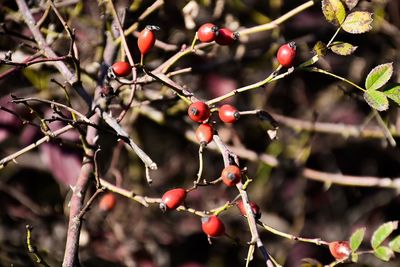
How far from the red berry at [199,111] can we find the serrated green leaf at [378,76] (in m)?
0.28

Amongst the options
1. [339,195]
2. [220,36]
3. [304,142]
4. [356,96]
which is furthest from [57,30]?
[339,195]

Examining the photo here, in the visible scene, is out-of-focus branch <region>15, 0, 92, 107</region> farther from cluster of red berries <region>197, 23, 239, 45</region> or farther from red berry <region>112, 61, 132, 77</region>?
cluster of red berries <region>197, 23, 239, 45</region>

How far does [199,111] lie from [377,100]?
0.99 feet

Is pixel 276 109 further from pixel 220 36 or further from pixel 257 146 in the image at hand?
pixel 220 36

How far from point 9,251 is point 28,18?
2.51 ft

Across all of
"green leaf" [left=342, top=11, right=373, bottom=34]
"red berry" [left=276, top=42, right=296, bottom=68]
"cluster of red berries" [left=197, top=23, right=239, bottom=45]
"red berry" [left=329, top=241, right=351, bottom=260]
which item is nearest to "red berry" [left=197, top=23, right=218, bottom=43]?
"cluster of red berries" [left=197, top=23, right=239, bottom=45]

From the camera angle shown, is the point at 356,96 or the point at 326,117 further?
the point at 326,117

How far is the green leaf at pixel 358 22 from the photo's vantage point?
3.26 ft

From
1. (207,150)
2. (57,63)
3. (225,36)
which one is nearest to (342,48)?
(225,36)

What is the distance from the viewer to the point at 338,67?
2422 mm

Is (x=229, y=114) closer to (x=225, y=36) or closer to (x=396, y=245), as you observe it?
(x=225, y=36)

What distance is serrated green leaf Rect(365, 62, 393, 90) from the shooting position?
3.28 ft

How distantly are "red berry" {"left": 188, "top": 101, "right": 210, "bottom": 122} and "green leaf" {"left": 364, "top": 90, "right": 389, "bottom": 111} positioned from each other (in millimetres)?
276

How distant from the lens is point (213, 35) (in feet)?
3.31
